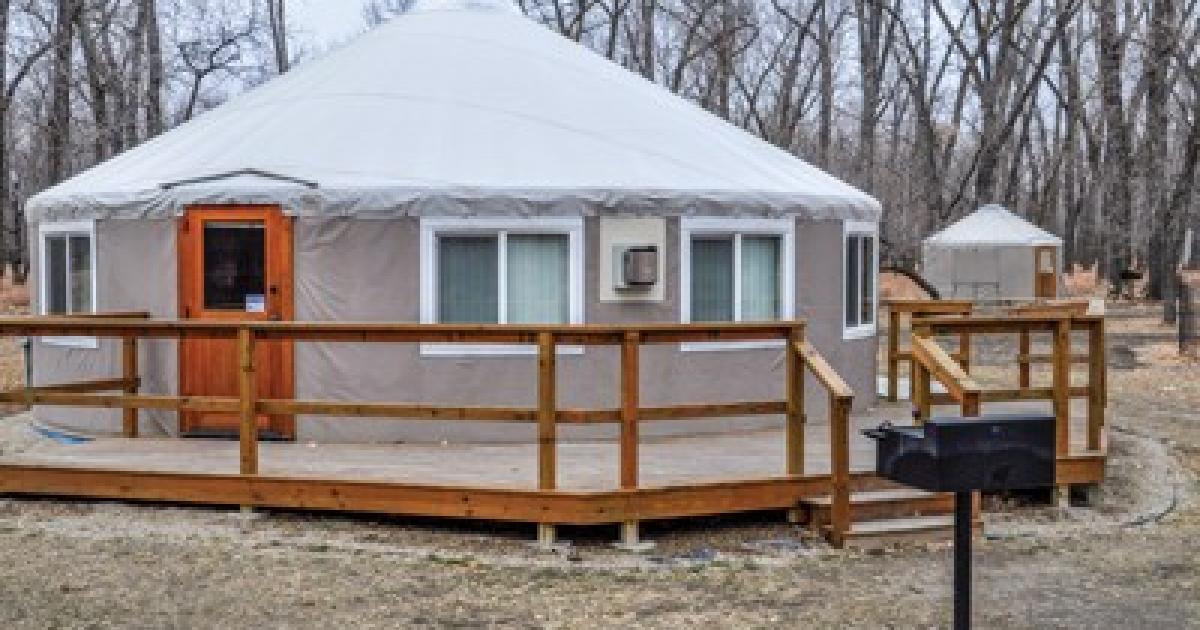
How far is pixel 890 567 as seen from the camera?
6.27 meters

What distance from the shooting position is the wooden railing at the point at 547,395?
6.48 m

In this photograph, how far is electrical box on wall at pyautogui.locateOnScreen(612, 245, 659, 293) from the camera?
28.8 feet

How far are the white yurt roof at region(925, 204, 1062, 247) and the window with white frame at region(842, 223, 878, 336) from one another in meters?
16.5

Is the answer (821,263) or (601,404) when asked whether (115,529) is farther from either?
(821,263)

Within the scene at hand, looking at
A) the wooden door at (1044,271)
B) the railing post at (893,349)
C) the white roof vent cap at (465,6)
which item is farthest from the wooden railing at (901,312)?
the wooden door at (1044,271)

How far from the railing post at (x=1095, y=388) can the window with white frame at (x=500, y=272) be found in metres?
3.22

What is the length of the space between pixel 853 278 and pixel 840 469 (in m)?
4.02

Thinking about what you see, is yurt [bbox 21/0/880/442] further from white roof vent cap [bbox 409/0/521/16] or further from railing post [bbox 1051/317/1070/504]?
railing post [bbox 1051/317/1070/504]

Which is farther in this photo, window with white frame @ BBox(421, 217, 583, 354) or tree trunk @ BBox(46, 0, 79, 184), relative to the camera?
tree trunk @ BBox(46, 0, 79, 184)

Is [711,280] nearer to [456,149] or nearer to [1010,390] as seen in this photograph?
[456,149]

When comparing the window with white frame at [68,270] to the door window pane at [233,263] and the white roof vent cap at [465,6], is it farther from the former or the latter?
the white roof vent cap at [465,6]

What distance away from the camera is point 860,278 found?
413 inches

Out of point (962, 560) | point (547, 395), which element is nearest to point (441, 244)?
point (547, 395)

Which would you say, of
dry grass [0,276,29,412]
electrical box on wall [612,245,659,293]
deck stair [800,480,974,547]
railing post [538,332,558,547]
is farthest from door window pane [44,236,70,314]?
deck stair [800,480,974,547]
